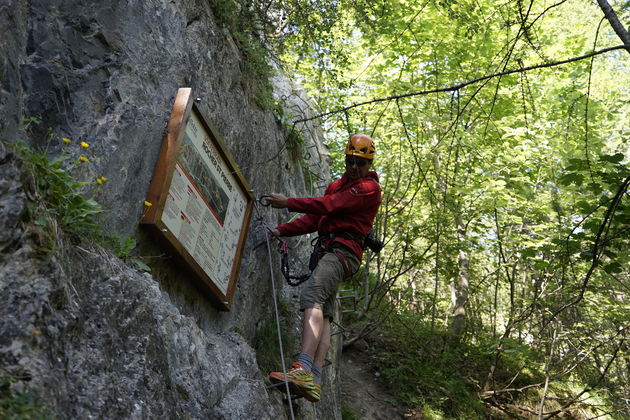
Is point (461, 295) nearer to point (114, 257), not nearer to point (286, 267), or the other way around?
point (286, 267)

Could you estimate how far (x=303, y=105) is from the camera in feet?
27.2

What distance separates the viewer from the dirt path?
8547 millimetres

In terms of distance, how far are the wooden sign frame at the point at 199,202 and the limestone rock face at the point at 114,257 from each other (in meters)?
A: 0.12

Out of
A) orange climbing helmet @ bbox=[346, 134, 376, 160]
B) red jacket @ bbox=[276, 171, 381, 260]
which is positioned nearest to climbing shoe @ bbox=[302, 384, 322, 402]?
red jacket @ bbox=[276, 171, 381, 260]

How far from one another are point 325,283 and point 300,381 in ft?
2.85

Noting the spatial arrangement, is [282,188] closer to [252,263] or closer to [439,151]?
[252,263]

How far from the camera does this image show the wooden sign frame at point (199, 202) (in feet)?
11.9

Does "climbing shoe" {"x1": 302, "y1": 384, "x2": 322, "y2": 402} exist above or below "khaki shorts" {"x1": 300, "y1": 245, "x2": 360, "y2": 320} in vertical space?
below

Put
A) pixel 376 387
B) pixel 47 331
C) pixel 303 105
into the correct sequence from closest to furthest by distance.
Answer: pixel 47 331
pixel 303 105
pixel 376 387

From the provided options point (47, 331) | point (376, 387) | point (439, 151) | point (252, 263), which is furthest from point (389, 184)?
point (47, 331)

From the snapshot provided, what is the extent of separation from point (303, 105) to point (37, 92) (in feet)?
17.3

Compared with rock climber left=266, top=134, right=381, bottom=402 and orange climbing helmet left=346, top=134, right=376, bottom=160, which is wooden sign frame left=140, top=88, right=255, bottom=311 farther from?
orange climbing helmet left=346, top=134, right=376, bottom=160

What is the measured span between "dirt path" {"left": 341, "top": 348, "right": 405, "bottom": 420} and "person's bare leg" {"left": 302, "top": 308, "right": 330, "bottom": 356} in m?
4.19

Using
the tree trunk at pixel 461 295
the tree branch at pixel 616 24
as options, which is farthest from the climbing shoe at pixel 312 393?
the tree trunk at pixel 461 295
